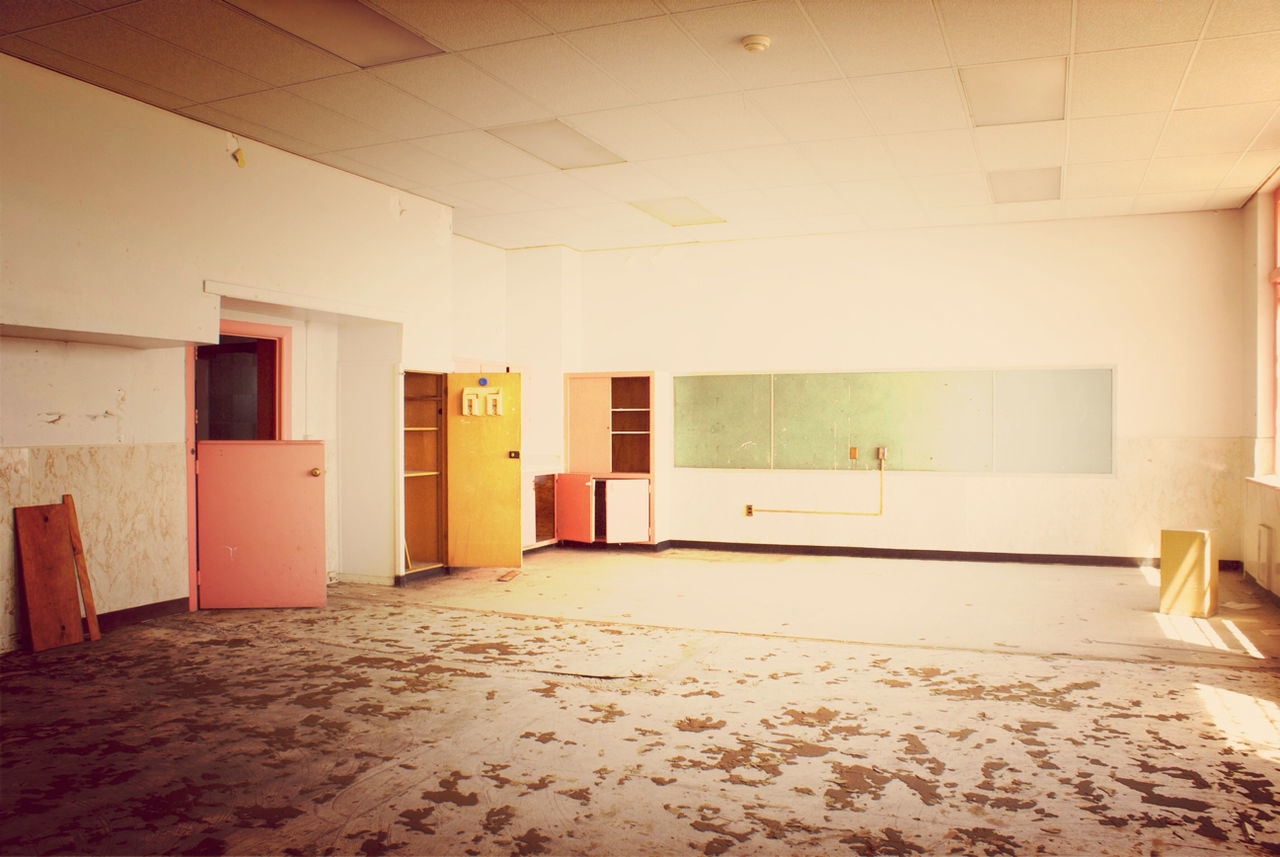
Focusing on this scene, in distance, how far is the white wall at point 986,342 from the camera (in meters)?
7.38

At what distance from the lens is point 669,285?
29.6ft

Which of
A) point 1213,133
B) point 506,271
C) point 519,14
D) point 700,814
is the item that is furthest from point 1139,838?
point 506,271

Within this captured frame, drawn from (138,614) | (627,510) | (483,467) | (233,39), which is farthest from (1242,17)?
(138,614)

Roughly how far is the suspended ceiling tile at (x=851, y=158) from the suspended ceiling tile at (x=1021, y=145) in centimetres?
62

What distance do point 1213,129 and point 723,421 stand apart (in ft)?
15.7

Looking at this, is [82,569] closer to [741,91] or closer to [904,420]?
[741,91]

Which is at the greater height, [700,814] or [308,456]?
[308,456]

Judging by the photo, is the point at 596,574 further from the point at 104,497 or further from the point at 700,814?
the point at 700,814

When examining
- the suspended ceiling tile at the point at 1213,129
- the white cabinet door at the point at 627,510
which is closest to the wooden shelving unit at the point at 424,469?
the white cabinet door at the point at 627,510

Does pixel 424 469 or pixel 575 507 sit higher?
pixel 424 469

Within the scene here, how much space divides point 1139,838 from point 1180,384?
19.7 feet

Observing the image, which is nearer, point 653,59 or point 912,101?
point 653,59

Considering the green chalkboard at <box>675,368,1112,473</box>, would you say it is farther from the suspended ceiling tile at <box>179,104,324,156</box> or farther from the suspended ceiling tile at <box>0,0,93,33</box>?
the suspended ceiling tile at <box>0,0,93,33</box>

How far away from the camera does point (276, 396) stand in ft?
21.5
